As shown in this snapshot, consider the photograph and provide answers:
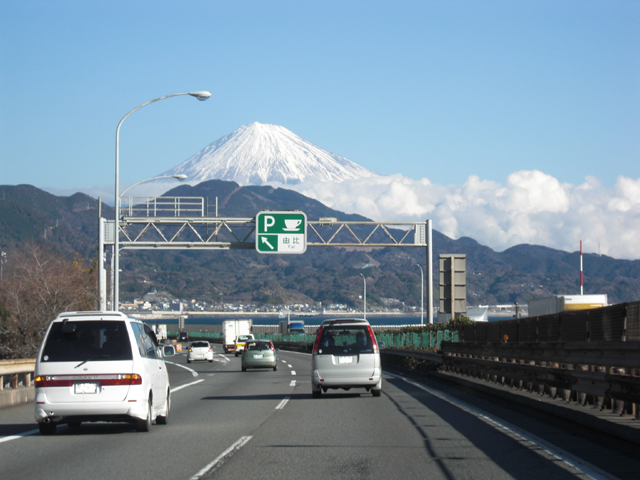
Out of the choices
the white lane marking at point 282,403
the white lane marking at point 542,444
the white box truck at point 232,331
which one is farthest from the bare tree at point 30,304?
the white box truck at point 232,331

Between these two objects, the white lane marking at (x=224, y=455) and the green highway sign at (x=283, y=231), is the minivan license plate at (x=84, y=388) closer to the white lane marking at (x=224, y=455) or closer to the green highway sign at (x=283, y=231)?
the white lane marking at (x=224, y=455)

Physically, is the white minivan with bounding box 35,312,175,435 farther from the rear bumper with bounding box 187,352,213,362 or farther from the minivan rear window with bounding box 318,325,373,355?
the rear bumper with bounding box 187,352,213,362

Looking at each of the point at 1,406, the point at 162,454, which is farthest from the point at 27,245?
the point at 162,454

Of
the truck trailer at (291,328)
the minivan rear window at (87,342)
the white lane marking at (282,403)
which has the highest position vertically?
the minivan rear window at (87,342)

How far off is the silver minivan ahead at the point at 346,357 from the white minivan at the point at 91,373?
23.8ft

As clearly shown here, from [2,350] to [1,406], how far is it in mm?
21649

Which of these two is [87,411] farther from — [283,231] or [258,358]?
[283,231]

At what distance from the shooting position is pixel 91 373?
40.0 feet

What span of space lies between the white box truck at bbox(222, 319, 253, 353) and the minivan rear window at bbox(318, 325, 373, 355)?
51216 millimetres

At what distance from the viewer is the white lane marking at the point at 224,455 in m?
9.07

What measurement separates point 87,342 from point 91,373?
1.82ft

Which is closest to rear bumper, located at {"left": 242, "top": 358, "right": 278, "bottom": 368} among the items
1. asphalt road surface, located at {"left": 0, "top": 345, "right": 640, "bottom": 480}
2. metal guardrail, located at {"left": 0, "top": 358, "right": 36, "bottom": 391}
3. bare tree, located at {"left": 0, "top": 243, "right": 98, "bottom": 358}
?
bare tree, located at {"left": 0, "top": 243, "right": 98, "bottom": 358}

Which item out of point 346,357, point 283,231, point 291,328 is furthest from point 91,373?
point 291,328

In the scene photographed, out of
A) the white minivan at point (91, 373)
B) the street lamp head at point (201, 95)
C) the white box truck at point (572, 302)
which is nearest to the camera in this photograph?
the white minivan at point (91, 373)
